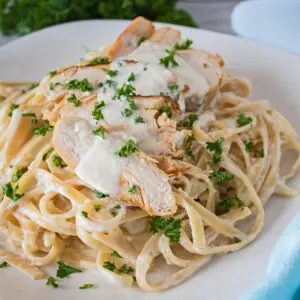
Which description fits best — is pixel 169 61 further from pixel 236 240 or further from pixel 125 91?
pixel 236 240

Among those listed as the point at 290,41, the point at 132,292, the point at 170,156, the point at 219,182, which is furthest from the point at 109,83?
the point at 290,41

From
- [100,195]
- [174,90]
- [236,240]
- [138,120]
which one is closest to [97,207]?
[100,195]

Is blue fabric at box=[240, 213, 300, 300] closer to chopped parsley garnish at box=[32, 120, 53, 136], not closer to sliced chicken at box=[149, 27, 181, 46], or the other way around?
chopped parsley garnish at box=[32, 120, 53, 136]

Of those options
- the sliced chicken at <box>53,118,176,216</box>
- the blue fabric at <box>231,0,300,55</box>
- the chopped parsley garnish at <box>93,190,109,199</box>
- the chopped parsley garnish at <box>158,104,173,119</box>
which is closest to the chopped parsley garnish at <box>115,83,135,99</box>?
the chopped parsley garnish at <box>158,104,173,119</box>

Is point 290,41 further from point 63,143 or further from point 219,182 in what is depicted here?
point 63,143

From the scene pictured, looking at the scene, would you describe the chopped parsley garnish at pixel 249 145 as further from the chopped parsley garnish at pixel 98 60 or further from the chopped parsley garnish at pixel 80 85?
the chopped parsley garnish at pixel 98 60
